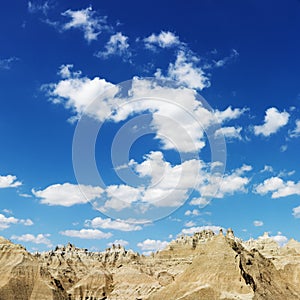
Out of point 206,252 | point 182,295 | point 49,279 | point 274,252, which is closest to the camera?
point 182,295

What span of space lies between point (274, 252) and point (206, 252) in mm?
103492

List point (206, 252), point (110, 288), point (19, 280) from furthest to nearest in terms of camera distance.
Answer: point (110, 288), point (19, 280), point (206, 252)

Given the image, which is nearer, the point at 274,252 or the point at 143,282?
the point at 143,282

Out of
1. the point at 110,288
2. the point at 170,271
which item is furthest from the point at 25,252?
the point at 170,271

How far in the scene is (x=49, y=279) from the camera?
112625mm

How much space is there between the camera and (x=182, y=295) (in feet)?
287

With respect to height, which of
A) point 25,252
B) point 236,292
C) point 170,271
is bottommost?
point 236,292

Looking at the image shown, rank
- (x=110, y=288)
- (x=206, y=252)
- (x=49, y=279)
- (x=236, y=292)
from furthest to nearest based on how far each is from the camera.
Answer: (x=110, y=288)
(x=49, y=279)
(x=206, y=252)
(x=236, y=292)

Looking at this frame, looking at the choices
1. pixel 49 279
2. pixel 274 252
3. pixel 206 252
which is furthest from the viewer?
pixel 274 252

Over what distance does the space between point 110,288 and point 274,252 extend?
70627 mm

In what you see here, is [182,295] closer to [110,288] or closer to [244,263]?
[244,263]

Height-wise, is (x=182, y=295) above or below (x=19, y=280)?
below

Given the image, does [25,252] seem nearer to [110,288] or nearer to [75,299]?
[75,299]

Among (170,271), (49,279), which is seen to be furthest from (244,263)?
(170,271)
